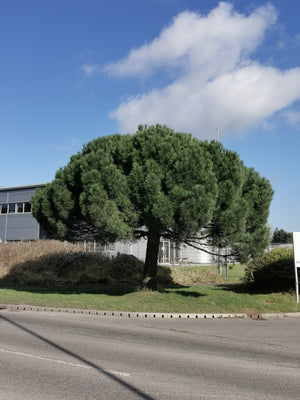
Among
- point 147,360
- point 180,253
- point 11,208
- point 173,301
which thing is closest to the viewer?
point 147,360

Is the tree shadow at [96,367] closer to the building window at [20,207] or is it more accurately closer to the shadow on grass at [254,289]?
the shadow on grass at [254,289]

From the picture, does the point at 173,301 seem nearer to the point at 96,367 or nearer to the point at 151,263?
the point at 151,263

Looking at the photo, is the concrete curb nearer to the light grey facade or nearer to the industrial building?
the industrial building

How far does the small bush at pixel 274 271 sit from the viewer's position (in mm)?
16594

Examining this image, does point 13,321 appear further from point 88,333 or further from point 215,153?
point 215,153

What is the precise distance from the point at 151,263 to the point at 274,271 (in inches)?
223

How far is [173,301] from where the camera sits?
14266mm

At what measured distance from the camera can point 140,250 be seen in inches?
1363

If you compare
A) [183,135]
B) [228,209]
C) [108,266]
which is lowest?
[108,266]

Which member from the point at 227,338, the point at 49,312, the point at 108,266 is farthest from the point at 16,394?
the point at 108,266

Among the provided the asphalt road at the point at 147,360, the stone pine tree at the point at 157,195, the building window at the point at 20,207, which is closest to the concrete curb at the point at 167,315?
the asphalt road at the point at 147,360

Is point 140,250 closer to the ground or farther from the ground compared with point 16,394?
farther from the ground

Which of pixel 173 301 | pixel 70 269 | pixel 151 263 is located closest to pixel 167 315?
pixel 173 301

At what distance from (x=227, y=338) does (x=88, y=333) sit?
344cm
